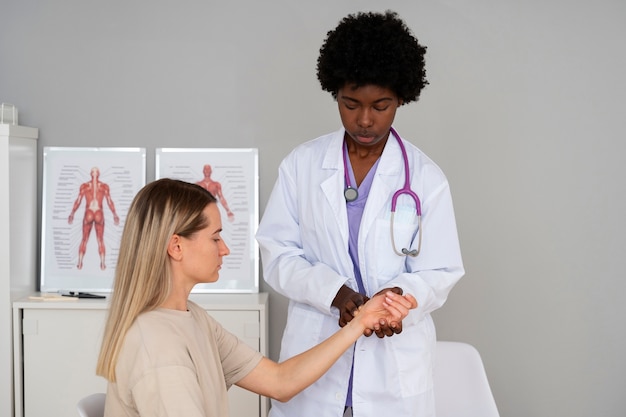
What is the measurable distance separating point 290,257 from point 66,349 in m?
1.53

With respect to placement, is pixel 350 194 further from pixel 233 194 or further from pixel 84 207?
pixel 84 207

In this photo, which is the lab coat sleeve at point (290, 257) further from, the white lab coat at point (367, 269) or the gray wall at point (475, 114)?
the gray wall at point (475, 114)

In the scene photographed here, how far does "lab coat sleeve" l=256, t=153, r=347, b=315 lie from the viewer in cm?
201

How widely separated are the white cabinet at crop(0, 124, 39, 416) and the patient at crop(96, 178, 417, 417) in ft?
5.64

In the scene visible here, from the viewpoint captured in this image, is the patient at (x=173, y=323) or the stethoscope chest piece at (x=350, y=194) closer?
the patient at (x=173, y=323)

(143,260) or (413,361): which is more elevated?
(143,260)

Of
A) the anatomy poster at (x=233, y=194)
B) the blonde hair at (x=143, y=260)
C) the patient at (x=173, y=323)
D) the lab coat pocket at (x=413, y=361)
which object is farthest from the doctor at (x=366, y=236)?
the anatomy poster at (x=233, y=194)

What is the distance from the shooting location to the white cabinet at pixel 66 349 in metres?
3.23

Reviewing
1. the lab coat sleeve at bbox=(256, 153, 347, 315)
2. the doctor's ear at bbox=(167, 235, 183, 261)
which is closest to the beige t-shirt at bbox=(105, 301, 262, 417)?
the doctor's ear at bbox=(167, 235, 183, 261)

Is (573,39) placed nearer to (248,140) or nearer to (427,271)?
(248,140)

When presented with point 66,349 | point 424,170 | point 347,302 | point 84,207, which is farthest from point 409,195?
point 84,207

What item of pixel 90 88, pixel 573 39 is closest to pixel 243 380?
pixel 90 88

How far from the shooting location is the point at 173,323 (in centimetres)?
166

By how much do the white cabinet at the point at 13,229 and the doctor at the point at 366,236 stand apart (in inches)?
62.0
